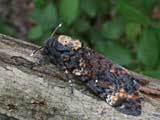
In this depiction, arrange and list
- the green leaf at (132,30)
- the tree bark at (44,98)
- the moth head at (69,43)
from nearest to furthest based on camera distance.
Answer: the tree bark at (44,98), the moth head at (69,43), the green leaf at (132,30)

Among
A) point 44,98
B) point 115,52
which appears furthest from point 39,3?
point 44,98

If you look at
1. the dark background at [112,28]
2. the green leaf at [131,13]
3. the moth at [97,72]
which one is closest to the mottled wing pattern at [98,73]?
the moth at [97,72]

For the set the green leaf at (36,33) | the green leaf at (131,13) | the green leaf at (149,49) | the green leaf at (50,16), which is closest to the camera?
the green leaf at (131,13)

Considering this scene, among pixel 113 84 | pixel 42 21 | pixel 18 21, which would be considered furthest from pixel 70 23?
pixel 18 21

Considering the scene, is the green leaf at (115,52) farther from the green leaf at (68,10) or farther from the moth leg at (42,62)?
the moth leg at (42,62)

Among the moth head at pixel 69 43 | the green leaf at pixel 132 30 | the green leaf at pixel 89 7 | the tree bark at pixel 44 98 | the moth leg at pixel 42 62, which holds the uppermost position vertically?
the green leaf at pixel 89 7

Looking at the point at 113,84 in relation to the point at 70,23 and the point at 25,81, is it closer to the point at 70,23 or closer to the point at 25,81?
the point at 25,81
